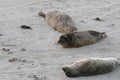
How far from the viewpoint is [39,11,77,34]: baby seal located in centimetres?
776

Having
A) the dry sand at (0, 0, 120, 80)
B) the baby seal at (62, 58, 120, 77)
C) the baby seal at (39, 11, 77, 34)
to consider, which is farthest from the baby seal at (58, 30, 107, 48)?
the baby seal at (62, 58, 120, 77)

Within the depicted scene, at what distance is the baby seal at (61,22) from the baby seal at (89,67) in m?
1.86

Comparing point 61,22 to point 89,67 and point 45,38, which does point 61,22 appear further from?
point 89,67

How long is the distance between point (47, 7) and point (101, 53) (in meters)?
3.40

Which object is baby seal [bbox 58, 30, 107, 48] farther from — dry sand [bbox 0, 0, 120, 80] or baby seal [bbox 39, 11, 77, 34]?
baby seal [bbox 39, 11, 77, 34]

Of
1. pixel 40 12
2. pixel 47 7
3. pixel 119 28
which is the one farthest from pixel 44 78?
pixel 47 7

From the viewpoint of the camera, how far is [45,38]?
7574 mm

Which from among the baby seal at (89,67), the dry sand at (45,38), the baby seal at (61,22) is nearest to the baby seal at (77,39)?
the dry sand at (45,38)

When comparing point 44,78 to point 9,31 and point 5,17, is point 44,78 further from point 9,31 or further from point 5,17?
point 5,17

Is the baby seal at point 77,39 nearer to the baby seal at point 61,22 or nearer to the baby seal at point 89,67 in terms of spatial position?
the baby seal at point 61,22

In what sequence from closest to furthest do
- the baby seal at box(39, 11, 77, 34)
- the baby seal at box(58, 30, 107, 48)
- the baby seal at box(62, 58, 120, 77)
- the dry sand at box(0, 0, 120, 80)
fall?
the baby seal at box(62, 58, 120, 77), the dry sand at box(0, 0, 120, 80), the baby seal at box(58, 30, 107, 48), the baby seal at box(39, 11, 77, 34)

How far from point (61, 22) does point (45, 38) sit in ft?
2.11

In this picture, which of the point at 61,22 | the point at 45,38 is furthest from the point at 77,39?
the point at 61,22

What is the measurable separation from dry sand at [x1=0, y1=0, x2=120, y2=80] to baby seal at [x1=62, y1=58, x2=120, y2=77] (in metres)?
0.08
